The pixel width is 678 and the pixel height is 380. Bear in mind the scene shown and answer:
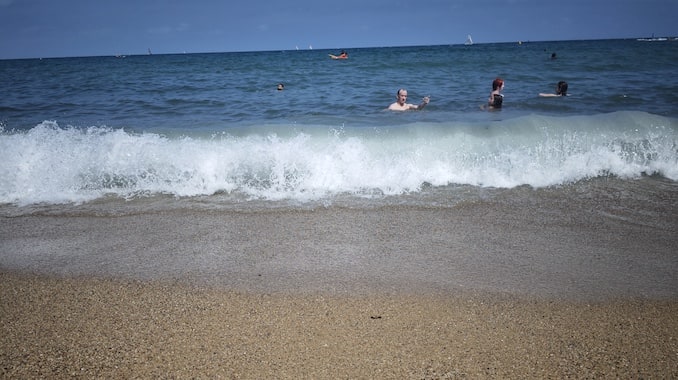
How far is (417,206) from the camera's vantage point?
4289 mm

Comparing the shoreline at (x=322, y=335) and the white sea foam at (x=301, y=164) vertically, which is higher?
the white sea foam at (x=301, y=164)

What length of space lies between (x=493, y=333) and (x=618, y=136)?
6015mm

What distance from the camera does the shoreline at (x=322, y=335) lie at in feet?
6.44

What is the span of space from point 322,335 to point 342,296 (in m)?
0.44

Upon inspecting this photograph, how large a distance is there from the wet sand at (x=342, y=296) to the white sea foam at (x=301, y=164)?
3.10ft

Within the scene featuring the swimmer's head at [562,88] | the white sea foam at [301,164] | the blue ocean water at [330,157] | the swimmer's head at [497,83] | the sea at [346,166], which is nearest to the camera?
the sea at [346,166]

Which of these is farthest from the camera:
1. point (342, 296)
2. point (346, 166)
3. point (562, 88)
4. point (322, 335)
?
point (562, 88)

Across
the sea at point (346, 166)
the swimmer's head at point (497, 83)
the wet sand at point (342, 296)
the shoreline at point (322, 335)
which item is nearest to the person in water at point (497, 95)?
the swimmer's head at point (497, 83)

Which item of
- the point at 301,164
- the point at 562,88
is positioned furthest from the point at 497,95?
the point at 301,164

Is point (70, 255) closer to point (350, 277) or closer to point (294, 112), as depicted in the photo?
point (350, 277)

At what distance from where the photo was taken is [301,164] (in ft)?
17.8

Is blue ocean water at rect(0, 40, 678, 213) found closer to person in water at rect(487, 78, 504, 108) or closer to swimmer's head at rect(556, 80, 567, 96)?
person in water at rect(487, 78, 504, 108)

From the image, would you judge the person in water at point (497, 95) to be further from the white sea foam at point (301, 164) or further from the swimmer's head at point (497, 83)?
the white sea foam at point (301, 164)

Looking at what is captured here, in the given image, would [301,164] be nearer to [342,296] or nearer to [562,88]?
[342,296]
